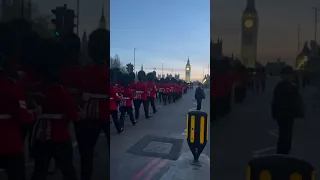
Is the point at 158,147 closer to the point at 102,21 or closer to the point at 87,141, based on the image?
the point at 87,141

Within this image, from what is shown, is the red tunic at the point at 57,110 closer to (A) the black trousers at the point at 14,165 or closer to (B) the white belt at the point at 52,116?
(B) the white belt at the point at 52,116

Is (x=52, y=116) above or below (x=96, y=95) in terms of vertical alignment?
below

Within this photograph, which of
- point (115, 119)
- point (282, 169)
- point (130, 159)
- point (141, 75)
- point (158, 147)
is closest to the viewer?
point (282, 169)

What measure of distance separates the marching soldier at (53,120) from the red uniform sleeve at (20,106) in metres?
0.05

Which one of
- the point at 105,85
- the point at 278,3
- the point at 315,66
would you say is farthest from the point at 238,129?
the point at 105,85

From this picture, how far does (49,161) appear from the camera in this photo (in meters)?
1.54

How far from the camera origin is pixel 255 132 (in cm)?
134

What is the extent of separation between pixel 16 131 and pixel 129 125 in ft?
23.6

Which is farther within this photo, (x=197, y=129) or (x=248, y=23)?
(x=197, y=129)

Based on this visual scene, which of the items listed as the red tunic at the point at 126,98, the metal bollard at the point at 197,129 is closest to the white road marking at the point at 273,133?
the metal bollard at the point at 197,129

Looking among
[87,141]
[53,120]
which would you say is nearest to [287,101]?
[87,141]

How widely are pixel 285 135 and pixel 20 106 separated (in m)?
1.30

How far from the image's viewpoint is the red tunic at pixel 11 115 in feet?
4.71

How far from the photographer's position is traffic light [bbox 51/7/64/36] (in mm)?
1448
